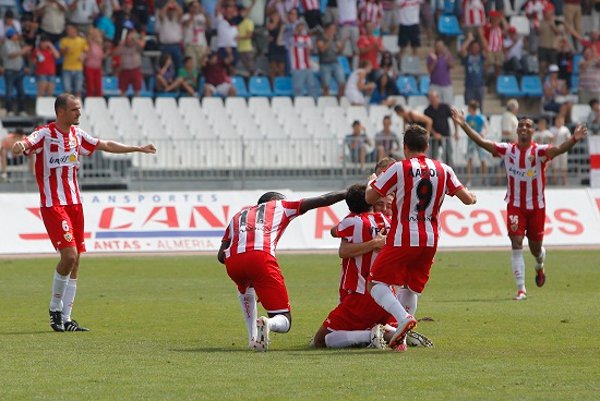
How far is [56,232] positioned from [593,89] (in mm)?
23218

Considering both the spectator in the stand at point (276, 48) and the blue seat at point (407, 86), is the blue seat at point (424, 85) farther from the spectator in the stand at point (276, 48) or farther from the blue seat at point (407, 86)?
the spectator in the stand at point (276, 48)

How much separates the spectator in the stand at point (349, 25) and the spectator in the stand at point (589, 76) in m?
5.82

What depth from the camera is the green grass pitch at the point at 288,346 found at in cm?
963

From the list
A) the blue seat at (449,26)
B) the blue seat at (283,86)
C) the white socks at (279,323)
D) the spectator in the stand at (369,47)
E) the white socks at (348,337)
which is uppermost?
the blue seat at (449,26)

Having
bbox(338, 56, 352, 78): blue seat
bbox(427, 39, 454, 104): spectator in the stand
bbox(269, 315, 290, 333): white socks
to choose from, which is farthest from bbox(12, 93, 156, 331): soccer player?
bbox(338, 56, 352, 78): blue seat

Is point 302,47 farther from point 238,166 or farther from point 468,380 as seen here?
point 468,380

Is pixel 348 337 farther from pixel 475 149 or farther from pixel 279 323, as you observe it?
pixel 475 149

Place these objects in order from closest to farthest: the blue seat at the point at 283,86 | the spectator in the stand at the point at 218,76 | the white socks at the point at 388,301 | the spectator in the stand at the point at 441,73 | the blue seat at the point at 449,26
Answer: the white socks at the point at 388,301
the spectator in the stand at the point at 218,76
the spectator in the stand at the point at 441,73
the blue seat at the point at 283,86
the blue seat at the point at 449,26

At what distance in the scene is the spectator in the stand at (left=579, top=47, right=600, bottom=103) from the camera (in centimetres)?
3469

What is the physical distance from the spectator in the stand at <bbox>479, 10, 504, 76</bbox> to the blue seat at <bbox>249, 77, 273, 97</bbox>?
19.5 ft

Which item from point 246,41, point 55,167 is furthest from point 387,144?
point 55,167

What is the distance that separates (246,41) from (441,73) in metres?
4.93

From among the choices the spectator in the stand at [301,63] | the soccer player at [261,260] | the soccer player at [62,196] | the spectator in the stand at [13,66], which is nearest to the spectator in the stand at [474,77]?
the spectator in the stand at [301,63]

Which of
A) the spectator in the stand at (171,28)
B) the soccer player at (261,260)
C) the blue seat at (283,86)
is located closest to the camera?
the soccer player at (261,260)
